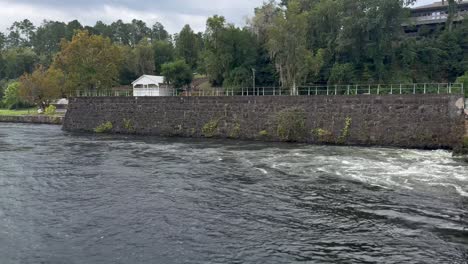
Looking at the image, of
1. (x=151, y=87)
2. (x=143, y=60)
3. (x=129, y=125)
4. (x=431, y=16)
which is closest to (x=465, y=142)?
(x=129, y=125)

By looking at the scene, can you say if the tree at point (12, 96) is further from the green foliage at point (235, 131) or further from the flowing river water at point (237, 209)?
the flowing river water at point (237, 209)

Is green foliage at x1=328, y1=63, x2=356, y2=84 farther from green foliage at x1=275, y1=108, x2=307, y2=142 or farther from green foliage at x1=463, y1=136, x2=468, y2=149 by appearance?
green foliage at x1=463, y1=136, x2=468, y2=149

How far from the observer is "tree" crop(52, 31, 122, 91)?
178 feet

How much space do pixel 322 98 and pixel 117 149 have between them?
1529 cm

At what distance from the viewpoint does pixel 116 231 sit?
1212 centimetres

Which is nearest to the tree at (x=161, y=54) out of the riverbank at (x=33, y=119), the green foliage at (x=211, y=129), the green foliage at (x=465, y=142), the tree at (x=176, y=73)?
the tree at (x=176, y=73)

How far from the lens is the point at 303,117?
32594 mm

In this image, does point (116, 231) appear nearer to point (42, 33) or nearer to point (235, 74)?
point (235, 74)

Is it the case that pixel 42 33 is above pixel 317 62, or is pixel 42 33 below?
above

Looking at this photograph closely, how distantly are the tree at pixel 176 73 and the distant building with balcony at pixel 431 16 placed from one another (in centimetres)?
3757

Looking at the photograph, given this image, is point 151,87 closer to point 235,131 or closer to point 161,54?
point 235,131

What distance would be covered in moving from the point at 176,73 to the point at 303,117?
3021 centimetres

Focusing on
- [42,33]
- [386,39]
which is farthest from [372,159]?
[42,33]

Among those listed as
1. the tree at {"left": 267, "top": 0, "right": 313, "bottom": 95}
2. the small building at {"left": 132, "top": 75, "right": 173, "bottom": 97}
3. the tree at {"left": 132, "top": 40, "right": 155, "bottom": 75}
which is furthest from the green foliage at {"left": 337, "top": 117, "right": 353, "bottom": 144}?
the tree at {"left": 132, "top": 40, "right": 155, "bottom": 75}
